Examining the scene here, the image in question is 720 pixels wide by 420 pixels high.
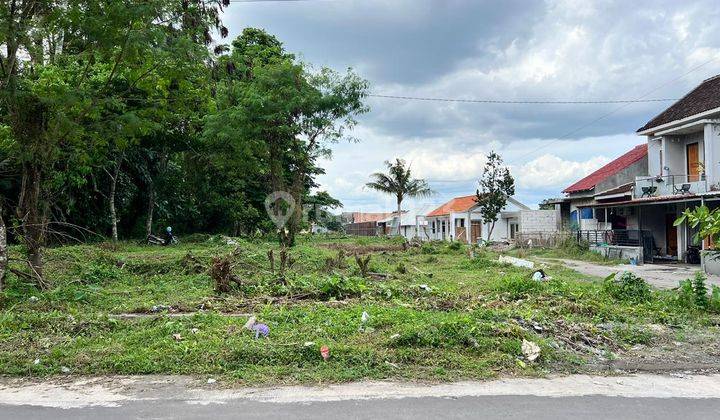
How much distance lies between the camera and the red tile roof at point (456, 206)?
4325 cm

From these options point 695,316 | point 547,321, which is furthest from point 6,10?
point 695,316

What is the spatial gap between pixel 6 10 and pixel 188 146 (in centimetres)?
1855

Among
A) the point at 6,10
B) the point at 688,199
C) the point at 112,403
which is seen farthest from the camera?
the point at 688,199

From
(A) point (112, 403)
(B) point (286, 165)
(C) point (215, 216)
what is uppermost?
(B) point (286, 165)

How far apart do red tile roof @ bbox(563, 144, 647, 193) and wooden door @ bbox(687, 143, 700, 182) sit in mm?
4559

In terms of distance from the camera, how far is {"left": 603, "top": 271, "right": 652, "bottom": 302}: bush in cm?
1026

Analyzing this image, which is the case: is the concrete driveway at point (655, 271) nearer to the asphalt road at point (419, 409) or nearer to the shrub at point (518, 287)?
the shrub at point (518, 287)

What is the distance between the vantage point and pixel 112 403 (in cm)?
503

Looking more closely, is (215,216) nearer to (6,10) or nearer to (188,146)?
(188,146)

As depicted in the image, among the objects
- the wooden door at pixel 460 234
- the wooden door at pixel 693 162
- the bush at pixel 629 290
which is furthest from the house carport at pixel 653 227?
the wooden door at pixel 460 234

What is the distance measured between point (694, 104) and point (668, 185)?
3.66 meters

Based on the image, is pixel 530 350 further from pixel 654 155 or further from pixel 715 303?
pixel 654 155

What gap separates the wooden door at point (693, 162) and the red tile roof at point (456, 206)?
18.3 meters

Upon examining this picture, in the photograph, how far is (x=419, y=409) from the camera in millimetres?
4805
